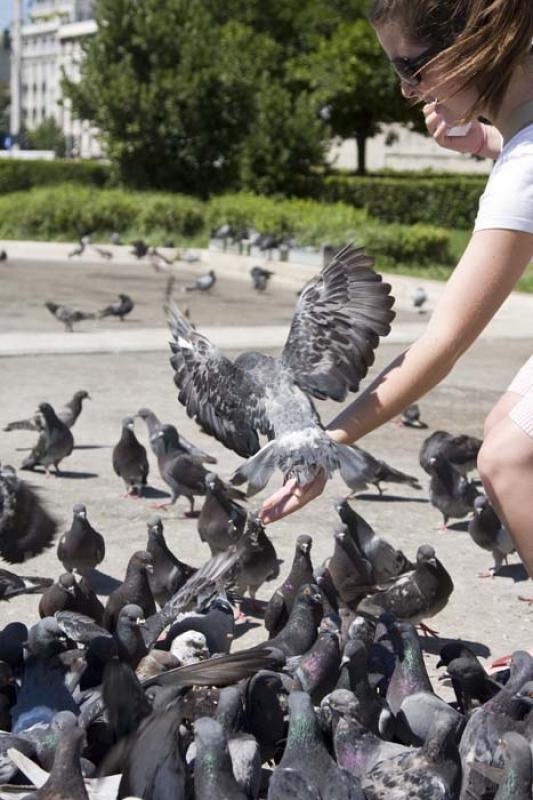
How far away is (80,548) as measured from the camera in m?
6.84

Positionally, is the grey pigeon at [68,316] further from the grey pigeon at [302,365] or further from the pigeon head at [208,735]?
the pigeon head at [208,735]

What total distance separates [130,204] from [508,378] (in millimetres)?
18630

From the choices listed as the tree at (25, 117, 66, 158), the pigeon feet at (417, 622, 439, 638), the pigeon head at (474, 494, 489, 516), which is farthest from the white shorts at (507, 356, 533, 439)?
the tree at (25, 117, 66, 158)

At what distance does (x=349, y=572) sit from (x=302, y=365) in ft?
3.46

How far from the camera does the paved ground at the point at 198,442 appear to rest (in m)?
7.02

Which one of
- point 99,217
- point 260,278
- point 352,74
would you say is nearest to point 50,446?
point 260,278

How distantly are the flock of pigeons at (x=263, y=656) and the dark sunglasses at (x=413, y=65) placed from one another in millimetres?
1137

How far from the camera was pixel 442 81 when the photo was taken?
320 cm

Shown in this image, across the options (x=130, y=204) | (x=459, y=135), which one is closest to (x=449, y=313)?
(x=459, y=135)

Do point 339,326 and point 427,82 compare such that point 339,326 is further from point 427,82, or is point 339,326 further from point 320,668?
point 427,82

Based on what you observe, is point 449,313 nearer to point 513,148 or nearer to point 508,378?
point 513,148

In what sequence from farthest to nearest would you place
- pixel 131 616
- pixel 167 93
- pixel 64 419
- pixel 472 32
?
1. pixel 167 93
2. pixel 64 419
3. pixel 131 616
4. pixel 472 32

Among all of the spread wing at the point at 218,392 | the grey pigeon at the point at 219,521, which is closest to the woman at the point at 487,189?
the spread wing at the point at 218,392

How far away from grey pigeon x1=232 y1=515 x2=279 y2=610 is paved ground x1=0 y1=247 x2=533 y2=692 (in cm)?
22
